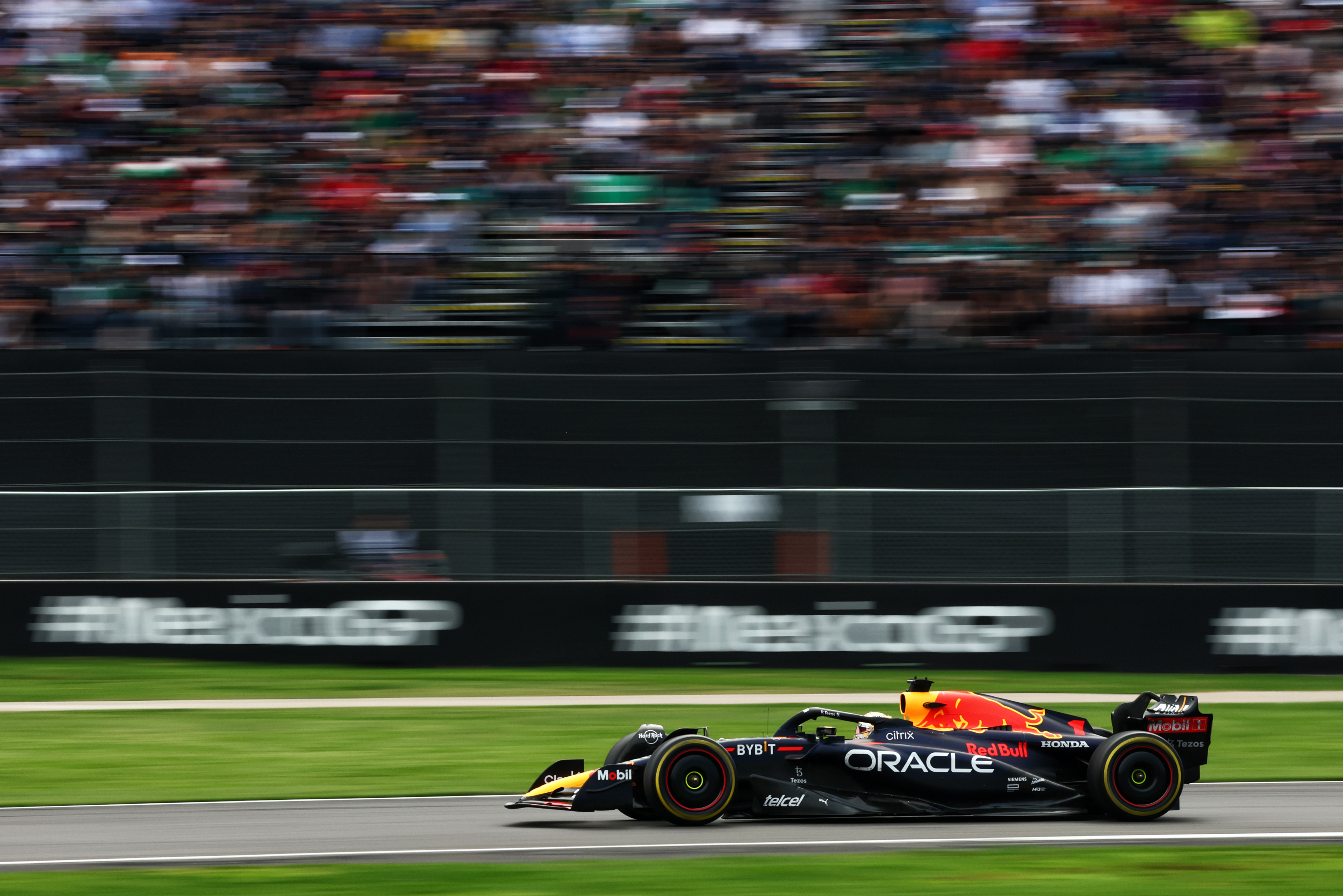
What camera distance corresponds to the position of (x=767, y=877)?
7168 millimetres

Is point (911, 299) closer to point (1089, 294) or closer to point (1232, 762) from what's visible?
point (1089, 294)

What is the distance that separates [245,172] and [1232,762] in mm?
10525


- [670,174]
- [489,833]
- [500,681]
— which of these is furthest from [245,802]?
[670,174]

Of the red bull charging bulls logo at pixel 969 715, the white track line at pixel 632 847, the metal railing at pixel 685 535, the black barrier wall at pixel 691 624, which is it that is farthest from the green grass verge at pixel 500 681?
the white track line at pixel 632 847

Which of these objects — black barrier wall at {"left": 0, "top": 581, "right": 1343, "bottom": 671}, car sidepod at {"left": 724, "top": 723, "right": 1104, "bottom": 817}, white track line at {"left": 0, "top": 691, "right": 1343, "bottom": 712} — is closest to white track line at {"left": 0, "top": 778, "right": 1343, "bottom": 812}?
car sidepod at {"left": 724, "top": 723, "right": 1104, "bottom": 817}

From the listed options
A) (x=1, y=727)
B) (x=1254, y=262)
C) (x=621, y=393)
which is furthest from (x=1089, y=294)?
(x=1, y=727)

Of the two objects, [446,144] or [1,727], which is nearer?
[1,727]

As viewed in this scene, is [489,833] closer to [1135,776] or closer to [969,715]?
[969,715]

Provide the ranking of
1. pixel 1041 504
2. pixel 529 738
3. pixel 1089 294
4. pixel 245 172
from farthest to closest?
pixel 245 172 → pixel 1089 294 → pixel 1041 504 → pixel 529 738

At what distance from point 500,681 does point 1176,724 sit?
7039 mm

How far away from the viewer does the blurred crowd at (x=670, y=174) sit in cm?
1564

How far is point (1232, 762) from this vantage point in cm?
1087

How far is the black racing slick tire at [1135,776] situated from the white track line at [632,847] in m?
0.23

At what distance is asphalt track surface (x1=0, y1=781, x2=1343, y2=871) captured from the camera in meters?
7.77
